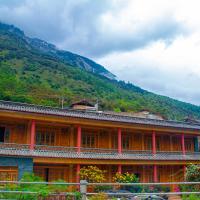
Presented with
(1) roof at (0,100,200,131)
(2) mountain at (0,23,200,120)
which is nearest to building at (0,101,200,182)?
(1) roof at (0,100,200,131)

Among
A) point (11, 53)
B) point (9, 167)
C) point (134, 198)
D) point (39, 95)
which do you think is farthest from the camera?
point (11, 53)

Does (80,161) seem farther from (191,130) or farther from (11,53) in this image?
(11,53)

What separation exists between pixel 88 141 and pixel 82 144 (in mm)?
743

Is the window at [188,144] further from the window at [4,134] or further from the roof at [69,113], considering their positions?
the window at [4,134]

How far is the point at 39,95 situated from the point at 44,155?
126 ft

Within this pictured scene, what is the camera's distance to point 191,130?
34.8 metres

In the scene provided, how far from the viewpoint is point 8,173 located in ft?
77.3

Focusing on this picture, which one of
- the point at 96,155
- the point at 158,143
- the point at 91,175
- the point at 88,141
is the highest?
the point at 158,143

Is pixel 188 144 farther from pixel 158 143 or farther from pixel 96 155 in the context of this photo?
pixel 96 155

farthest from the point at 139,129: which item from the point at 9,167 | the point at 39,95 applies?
the point at 39,95

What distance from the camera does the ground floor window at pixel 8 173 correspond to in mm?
23359

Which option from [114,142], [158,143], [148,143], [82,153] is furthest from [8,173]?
[158,143]

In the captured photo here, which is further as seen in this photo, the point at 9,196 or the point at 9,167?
the point at 9,167

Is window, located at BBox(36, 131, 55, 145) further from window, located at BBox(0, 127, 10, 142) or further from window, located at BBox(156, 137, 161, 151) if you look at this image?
window, located at BBox(156, 137, 161, 151)
